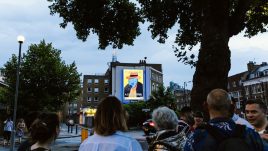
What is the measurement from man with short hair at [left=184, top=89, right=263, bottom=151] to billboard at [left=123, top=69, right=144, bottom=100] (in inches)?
3165

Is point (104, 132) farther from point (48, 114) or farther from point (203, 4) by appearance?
point (203, 4)

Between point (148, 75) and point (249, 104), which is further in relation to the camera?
point (148, 75)

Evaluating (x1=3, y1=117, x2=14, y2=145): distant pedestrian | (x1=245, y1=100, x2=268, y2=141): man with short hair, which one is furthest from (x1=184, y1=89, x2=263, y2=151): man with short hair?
(x1=3, y1=117, x2=14, y2=145): distant pedestrian

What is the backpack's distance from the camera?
2650mm

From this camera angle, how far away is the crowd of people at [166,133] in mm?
2760

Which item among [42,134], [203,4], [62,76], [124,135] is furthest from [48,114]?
[62,76]

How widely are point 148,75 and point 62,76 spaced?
53855 millimetres

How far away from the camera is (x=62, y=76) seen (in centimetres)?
3450

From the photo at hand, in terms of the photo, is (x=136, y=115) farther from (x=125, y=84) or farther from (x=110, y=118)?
(x=110, y=118)

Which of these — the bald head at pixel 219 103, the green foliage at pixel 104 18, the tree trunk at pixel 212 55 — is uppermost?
the green foliage at pixel 104 18

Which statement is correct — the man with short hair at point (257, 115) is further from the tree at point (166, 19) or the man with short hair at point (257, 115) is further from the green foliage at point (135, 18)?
the green foliage at point (135, 18)

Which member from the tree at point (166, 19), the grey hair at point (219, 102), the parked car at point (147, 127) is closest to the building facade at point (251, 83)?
the parked car at point (147, 127)

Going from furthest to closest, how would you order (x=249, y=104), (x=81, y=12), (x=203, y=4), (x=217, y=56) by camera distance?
1. (x=81, y=12)
2. (x=203, y=4)
3. (x=217, y=56)
4. (x=249, y=104)

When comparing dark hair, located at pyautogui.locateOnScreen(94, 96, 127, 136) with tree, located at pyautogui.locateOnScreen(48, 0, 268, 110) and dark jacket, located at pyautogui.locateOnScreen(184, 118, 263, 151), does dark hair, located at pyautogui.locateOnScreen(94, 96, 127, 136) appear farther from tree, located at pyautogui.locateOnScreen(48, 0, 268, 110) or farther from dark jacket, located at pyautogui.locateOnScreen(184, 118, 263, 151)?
tree, located at pyautogui.locateOnScreen(48, 0, 268, 110)
